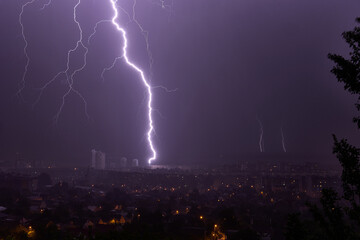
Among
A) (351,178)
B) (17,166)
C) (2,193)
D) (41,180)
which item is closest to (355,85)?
(351,178)

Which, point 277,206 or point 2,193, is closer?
point 277,206

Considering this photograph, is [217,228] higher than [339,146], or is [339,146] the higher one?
[339,146]

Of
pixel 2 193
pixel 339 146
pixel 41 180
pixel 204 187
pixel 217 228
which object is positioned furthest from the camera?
pixel 204 187

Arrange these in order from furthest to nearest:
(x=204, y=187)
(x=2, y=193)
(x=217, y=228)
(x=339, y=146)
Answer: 1. (x=204, y=187)
2. (x=2, y=193)
3. (x=217, y=228)
4. (x=339, y=146)

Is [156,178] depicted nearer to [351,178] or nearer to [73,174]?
[73,174]

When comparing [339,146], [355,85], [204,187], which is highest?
[355,85]

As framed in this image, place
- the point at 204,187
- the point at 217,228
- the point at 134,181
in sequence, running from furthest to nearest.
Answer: the point at 134,181, the point at 204,187, the point at 217,228

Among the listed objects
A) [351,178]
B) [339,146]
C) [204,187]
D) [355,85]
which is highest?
[355,85]

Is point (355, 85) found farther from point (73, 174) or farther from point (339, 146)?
point (73, 174)

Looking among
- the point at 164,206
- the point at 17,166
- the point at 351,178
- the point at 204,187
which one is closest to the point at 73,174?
the point at 17,166
